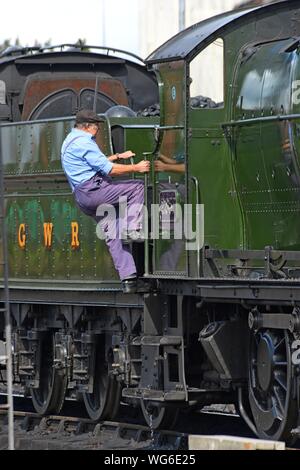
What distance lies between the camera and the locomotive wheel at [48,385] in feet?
48.9

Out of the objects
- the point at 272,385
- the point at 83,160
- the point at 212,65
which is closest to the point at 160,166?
the point at 83,160

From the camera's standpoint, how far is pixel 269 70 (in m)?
11.2

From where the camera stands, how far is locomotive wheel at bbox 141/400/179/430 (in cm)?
1295

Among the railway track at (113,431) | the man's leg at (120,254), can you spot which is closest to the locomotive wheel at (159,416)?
the railway track at (113,431)

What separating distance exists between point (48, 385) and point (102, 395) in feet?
3.62

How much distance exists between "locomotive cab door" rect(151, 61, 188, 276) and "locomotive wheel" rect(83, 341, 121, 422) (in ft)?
7.86

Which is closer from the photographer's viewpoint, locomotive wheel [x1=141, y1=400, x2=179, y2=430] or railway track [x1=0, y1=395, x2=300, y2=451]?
railway track [x1=0, y1=395, x2=300, y2=451]

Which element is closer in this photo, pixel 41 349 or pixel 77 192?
pixel 77 192

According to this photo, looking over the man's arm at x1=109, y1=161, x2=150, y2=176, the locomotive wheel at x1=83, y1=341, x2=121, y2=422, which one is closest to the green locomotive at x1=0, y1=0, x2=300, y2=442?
the man's arm at x1=109, y1=161, x2=150, y2=176

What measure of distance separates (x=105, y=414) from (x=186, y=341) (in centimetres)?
243

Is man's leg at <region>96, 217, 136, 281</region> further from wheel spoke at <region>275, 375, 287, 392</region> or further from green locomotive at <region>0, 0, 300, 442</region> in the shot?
wheel spoke at <region>275, 375, 287, 392</region>

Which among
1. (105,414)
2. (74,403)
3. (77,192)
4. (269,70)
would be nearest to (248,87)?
(269,70)

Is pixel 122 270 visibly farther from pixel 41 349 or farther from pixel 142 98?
pixel 142 98

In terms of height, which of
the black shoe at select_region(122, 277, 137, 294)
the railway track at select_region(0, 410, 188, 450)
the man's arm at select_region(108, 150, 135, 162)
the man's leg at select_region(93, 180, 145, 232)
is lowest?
the railway track at select_region(0, 410, 188, 450)
